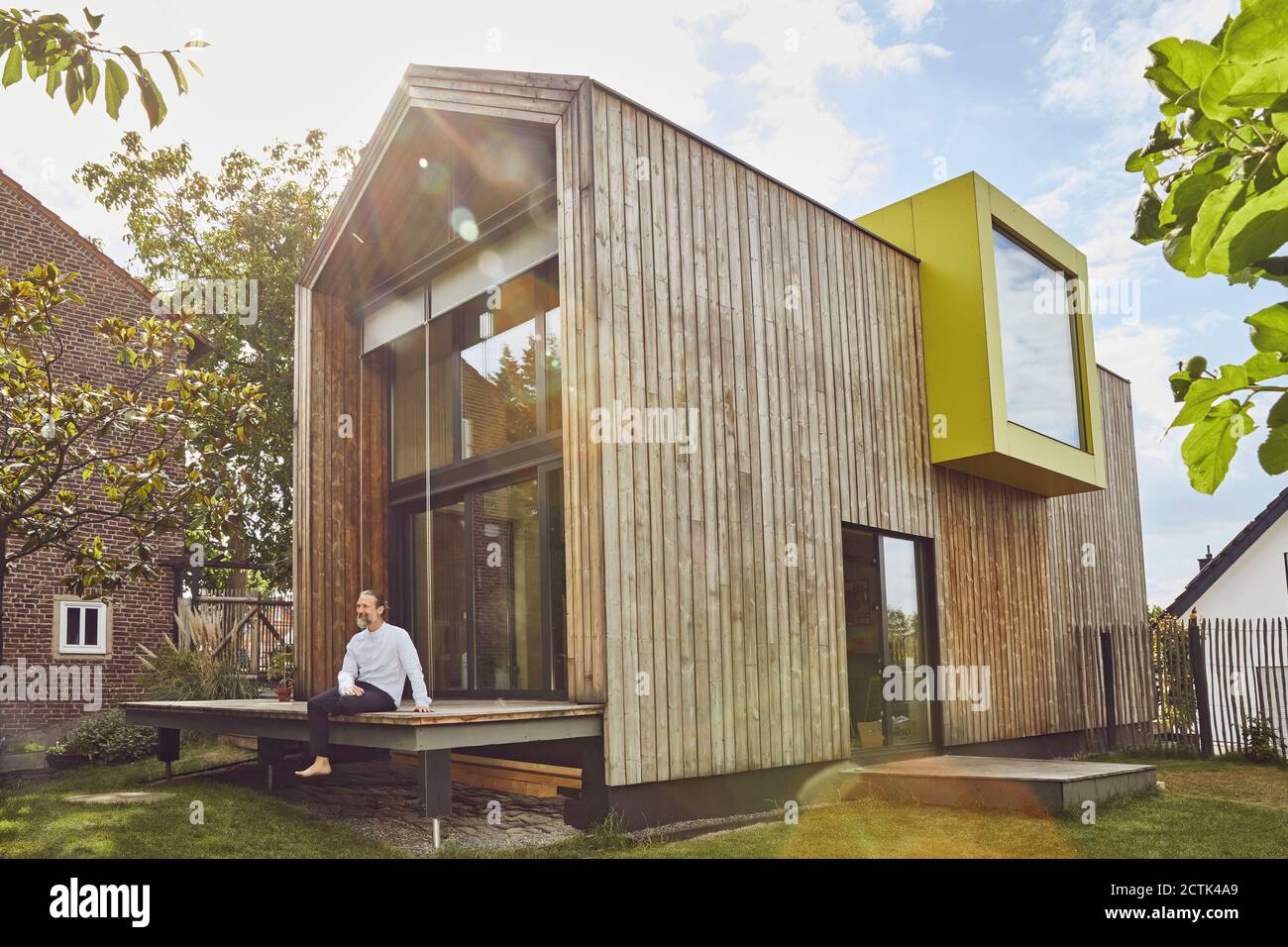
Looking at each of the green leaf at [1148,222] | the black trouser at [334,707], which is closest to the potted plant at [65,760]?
the black trouser at [334,707]

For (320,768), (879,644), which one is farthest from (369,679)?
(879,644)

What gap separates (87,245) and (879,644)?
1372 cm

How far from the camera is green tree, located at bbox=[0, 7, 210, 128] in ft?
8.84

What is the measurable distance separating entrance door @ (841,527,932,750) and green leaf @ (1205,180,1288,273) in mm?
8622

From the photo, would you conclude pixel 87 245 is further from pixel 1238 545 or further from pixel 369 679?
pixel 1238 545

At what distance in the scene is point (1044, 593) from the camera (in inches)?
491

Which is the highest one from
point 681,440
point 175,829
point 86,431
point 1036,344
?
point 1036,344

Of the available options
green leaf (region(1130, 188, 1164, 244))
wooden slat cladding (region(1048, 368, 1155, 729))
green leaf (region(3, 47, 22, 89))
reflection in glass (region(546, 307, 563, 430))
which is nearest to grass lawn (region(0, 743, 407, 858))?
reflection in glass (region(546, 307, 563, 430))

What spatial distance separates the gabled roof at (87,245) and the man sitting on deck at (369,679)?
9251 millimetres

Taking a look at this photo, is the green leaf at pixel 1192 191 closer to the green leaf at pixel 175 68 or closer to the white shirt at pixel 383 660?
the green leaf at pixel 175 68

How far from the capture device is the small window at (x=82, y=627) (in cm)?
1489
